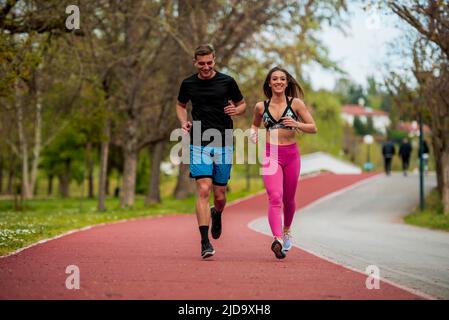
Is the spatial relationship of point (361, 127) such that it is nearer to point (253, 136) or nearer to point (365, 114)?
point (365, 114)

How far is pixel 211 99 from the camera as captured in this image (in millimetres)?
9836

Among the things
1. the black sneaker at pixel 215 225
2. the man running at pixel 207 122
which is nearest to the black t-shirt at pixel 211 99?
the man running at pixel 207 122

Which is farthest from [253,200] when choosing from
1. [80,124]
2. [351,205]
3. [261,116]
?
[261,116]

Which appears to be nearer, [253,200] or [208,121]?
[208,121]

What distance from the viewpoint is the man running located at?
9.77m

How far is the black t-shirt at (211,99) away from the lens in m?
9.80

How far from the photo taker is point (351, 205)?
34.7 meters

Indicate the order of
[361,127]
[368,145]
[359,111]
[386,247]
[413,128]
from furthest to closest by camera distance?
[359,111] → [361,127] → [368,145] → [413,128] → [386,247]

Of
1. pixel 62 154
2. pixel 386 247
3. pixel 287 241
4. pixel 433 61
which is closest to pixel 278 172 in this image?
pixel 287 241

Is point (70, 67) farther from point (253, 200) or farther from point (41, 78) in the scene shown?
point (253, 200)

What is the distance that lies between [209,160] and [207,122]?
45 centimetres

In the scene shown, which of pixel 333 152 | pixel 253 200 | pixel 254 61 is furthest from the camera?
pixel 333 152
